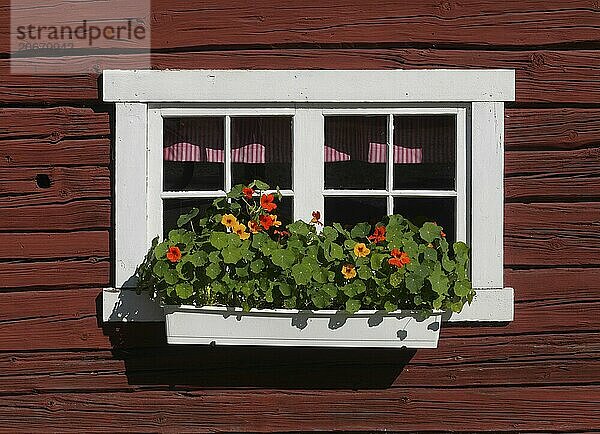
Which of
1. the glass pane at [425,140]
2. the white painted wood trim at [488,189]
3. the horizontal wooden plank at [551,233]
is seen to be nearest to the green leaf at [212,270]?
the glass pane at [425,140]

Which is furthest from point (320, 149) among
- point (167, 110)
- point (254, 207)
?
point (167, 110)

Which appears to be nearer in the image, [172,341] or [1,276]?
[172,341]

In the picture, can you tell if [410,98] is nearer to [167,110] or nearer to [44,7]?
[167,110]

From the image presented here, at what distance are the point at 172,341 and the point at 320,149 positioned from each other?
976 mm

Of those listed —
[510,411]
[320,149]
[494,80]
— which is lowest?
[510,411]

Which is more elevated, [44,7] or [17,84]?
[44,7]

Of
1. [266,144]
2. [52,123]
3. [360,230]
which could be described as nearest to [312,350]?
[360,230]

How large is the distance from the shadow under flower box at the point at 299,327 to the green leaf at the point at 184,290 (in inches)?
3.1

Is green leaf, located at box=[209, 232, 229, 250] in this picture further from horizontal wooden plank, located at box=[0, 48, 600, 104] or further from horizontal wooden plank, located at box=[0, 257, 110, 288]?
horizontal wooden plank, located at box=[0, 48, 600, 104]

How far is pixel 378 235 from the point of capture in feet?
11.3

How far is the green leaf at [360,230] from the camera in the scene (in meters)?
3.51

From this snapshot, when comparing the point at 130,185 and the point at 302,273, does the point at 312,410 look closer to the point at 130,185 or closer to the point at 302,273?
the point at 302,273

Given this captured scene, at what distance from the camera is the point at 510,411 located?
3688 mm

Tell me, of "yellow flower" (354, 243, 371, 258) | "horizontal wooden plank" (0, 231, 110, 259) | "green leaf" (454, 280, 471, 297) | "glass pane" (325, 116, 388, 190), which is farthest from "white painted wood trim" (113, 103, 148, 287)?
"green leaf" (454, 280, 471, 297)
